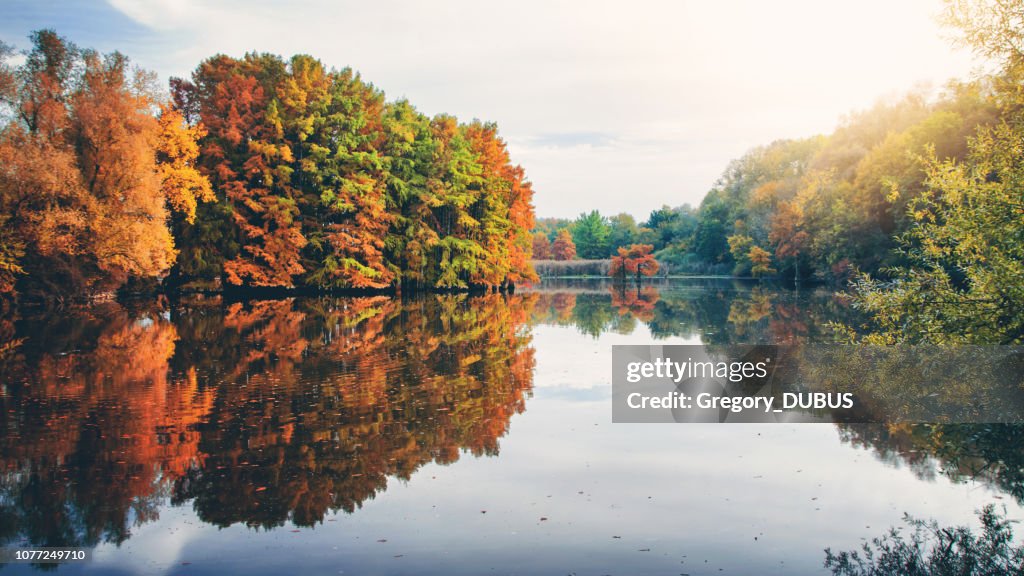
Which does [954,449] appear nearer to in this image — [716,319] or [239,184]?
[716,319]

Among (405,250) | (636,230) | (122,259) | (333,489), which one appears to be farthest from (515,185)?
(636,230)

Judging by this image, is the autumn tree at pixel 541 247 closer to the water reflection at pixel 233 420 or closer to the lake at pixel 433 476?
the water reflection at pixel 233 420

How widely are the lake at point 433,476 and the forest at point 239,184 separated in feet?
66.2

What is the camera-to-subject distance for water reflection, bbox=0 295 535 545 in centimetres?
629

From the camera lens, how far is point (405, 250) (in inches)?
1885

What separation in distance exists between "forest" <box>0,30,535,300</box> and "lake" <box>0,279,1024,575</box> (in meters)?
20.2

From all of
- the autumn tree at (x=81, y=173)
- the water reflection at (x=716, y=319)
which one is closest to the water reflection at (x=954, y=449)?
the water reflection at (x=716, y=319)

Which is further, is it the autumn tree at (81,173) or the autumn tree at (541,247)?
the autumn tree at (541,247)

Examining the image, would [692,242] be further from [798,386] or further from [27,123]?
[798,386]

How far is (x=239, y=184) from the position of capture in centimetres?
4003

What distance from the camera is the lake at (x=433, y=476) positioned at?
5.33 metres

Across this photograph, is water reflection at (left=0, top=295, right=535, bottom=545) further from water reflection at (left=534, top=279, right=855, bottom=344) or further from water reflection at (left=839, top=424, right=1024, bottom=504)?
water reflection at (left=534, top=279, right=855, bottom=344)

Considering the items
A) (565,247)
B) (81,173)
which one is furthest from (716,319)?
(565,247)

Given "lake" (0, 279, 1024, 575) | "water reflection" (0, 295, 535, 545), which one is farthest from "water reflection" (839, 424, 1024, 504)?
"water reflection" (0, 295, 535, 545)
